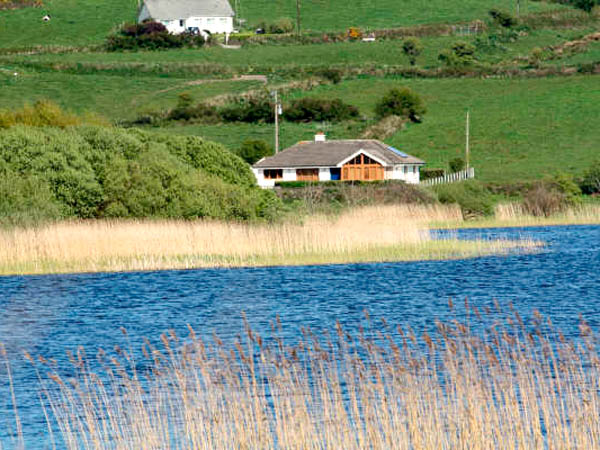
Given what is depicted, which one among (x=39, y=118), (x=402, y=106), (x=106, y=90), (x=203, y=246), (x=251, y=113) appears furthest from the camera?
(x=106, y=90)

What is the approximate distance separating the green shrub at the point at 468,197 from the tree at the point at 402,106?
157ft

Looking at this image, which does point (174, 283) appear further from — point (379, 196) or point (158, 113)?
point (158, 113)

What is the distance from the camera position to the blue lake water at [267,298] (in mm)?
29828

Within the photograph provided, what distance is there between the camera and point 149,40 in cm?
17150

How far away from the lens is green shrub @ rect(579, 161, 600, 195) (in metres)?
85.3

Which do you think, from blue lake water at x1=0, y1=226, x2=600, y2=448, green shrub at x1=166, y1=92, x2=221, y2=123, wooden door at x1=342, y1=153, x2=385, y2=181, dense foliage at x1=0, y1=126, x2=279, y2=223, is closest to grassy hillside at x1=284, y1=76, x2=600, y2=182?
wooden door at x1=342, y1=153, x2=385, y2=181

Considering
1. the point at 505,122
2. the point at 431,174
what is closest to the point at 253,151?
the point at 431,174

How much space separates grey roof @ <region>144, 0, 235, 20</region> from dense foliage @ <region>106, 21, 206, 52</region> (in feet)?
36.8

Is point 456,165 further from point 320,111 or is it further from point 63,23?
point 63,23

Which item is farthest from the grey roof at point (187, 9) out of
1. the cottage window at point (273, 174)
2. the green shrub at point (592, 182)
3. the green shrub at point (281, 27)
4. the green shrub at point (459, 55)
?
the green shrub at point (592, 182)

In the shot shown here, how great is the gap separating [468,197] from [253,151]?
36754mm

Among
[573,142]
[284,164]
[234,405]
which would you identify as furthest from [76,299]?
[573,142]

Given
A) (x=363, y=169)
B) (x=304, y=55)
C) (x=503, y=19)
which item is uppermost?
(x=503, y=19)

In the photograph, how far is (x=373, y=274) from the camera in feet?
145
